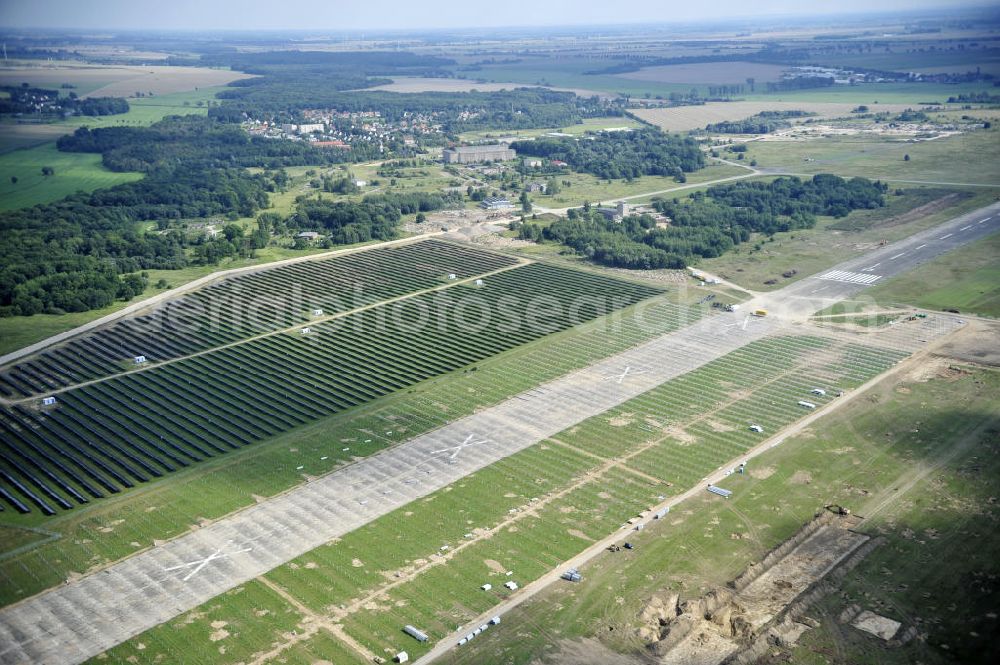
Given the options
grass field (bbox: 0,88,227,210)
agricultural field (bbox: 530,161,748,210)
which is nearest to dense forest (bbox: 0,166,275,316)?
grass field (bbox: 0,88,227,210)

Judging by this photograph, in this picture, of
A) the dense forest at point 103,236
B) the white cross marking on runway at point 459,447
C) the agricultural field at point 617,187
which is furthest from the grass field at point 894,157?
the white cross marking on runway at point 459,447

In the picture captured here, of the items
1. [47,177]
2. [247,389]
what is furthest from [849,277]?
[47,177]

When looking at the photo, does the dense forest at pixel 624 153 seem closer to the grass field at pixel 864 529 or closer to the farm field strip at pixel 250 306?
the farm field strip at pixel 250 306

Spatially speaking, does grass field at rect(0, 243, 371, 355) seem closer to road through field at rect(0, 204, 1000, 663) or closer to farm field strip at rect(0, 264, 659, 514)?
farm field strip at rect(0, 264, 659, 514)

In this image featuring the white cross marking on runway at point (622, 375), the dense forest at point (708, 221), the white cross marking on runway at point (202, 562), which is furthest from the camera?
the dense forest at point (708, 221)

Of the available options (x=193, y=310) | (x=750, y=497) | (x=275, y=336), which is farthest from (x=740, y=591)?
(x=193, y=310)

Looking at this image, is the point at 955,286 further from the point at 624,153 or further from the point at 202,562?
the point at 624,153

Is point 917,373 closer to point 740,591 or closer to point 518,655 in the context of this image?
point 740,591
